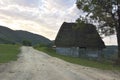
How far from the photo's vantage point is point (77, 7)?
40.2 meters

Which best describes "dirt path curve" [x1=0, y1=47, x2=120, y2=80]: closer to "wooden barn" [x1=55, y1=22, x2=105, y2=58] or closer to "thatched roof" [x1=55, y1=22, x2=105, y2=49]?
"thatched roof" [x1=55, y1=22, x2=105, y2=49]

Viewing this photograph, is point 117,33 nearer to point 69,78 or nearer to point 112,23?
point 112,23

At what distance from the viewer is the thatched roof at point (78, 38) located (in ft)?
190

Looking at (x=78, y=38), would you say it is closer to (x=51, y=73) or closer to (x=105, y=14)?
(x=105, y=14)

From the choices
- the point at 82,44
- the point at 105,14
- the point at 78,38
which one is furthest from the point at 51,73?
the point at 78,38

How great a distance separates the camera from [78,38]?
194 ft

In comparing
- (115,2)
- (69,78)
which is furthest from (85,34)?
(69,78)

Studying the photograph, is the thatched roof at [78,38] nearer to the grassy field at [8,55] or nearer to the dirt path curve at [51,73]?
the grassy field at [8,55]

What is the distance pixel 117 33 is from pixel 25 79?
2528 centimetres

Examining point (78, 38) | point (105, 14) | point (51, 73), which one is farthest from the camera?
point (78, 38)

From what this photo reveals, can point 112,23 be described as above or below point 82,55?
above

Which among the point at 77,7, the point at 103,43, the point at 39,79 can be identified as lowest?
the point at 39,79

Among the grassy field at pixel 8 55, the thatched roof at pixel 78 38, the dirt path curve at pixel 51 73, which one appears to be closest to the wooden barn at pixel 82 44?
the thatched roof at pixel 78 38

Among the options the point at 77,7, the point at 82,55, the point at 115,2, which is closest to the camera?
the point at 115,2
